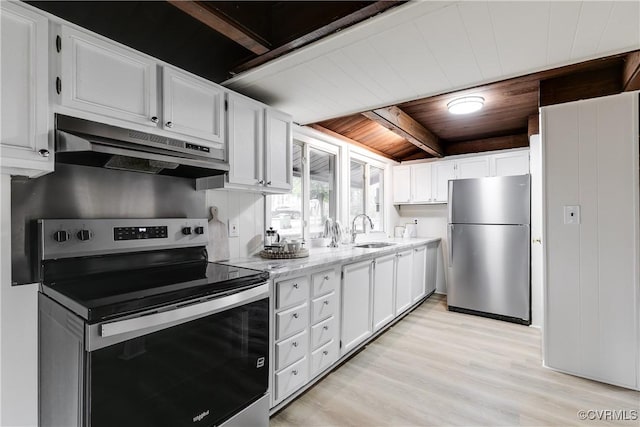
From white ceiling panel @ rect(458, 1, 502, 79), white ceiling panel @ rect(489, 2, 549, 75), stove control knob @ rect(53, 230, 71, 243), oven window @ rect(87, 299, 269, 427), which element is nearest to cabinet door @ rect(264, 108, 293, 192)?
oven window @ rect(87, 299, 269, 427)

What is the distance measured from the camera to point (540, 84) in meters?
2.53

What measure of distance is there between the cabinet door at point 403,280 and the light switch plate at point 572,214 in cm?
154

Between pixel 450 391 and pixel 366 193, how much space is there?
2.74 metres

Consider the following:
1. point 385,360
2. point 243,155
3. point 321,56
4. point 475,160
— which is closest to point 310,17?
point 321,56

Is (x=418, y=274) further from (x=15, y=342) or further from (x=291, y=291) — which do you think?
(x=15, y=342)

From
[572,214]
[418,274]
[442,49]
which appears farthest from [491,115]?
[442,49]

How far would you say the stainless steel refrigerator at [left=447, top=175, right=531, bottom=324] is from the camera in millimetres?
3537

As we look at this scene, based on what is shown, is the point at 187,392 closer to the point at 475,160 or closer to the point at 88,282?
the point at 88,282

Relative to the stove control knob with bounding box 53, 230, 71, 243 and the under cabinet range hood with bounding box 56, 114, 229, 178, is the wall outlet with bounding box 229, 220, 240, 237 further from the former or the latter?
the stove control knob with bounding box 53, 230, 71, 243

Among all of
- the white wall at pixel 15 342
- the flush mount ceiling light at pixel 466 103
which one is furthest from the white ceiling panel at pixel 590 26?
the white wall at pixel 15 342

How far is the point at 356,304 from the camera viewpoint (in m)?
2.67

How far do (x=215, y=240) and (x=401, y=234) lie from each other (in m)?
3.49
